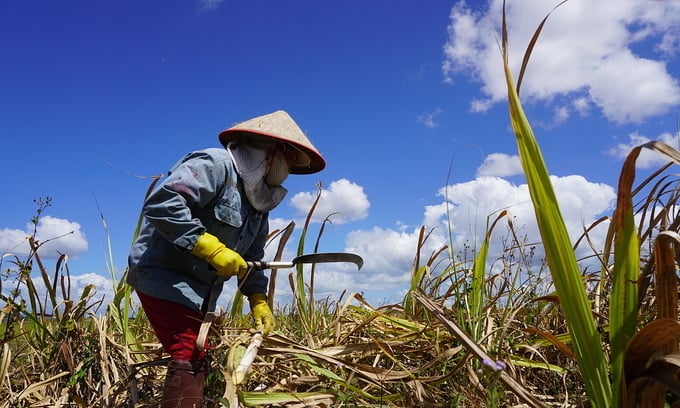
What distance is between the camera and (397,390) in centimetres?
208

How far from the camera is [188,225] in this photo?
2367 mm

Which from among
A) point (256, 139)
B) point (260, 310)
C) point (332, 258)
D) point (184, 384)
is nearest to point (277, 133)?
point (256, 139)

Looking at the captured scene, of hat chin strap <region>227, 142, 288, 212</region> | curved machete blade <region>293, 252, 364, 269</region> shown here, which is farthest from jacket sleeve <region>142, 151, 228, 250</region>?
curved machete blade <region>293, 252, 364, 269</region>

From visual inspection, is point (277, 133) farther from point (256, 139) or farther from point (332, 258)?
point (332, 258)

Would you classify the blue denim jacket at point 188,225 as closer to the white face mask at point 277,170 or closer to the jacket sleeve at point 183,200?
the jacket sleeve at point 183,200

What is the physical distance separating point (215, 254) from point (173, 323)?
1.26 ft

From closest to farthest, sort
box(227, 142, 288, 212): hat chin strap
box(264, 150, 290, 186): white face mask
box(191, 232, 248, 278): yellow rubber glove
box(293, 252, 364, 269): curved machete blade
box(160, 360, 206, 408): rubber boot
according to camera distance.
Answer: box(160, 360, 206, 408): rubber boot → box(191, 232, 248, 278): yellow rubber glove → box(227, 142, 288, 212): hat chin strap → box(264, 150, 290, 186): white face mask → box(293, 252, 364, 269): curved machete blade

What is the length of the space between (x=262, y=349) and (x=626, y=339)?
1362 mm

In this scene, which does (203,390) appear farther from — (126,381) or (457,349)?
(457,349)

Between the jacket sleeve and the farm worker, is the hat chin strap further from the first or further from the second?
the jacket sleeve

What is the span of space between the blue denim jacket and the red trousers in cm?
4

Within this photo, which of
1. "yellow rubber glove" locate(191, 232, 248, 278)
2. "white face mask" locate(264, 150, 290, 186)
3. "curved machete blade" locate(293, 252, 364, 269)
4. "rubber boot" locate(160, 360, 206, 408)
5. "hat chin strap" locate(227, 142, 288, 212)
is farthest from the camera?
"curved machete blade" locate(293, 252, 364, 269)

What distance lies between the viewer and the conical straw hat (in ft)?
8.93

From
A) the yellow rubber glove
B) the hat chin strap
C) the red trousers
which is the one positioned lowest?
the red trousers
